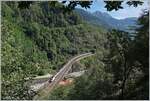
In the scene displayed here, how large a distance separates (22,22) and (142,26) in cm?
17698

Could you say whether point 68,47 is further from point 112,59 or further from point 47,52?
point 112,59

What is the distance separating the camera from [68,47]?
602 feet

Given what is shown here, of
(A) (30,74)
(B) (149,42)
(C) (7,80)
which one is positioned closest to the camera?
(B) (149,42)

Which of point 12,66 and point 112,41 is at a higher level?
point 112,41

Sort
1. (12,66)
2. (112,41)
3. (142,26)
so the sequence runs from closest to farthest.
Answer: (142,26) < (112,41) < (12,66)

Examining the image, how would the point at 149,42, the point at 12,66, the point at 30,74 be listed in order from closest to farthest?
the point at 149,42
the point at 12,66
the point at 30,74

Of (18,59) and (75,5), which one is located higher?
(75,5)

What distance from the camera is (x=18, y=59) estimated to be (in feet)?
A: 66.8

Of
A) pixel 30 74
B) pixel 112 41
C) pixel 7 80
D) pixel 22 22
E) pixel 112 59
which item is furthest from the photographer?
pixel 22 22

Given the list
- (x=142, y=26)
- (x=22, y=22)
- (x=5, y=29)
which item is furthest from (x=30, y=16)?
(x=142, y=26)

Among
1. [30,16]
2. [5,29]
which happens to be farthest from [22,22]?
[5,29]

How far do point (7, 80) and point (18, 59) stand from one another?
221 cm

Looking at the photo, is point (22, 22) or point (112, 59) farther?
point (22, 22)

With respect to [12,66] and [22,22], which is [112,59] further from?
[22,22]
